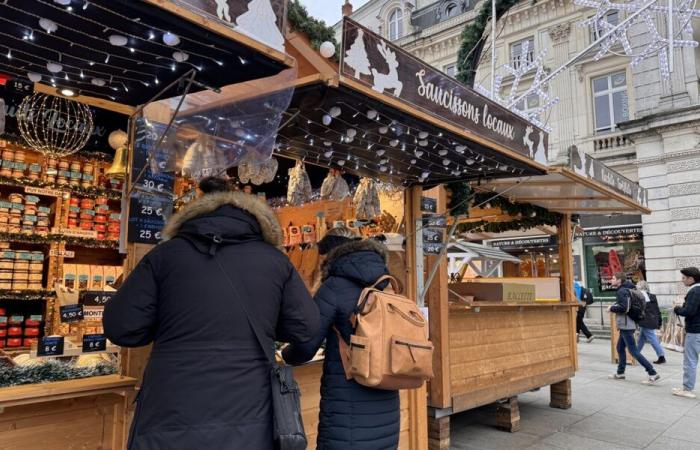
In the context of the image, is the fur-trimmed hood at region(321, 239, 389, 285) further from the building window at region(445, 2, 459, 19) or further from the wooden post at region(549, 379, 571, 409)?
the building window at region(445, 2, 459, 19)

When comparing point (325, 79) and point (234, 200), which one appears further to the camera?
point (325, 79)

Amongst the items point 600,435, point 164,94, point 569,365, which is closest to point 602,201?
point 569,365

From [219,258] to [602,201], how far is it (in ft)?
21.1

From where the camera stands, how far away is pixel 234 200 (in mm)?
2152

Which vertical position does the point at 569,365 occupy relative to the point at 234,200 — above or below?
below

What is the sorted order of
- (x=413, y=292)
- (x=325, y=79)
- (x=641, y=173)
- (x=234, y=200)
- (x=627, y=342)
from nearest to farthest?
(x=234, y=200) < (x=325, y=79) < (x=413, y=292) < (x=627, y=342) < (x=641, y=173)

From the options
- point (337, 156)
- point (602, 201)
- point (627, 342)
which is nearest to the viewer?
point (337, 156)

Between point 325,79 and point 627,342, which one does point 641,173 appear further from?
point 325,79

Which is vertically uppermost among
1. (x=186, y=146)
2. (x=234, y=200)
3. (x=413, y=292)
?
(x=186, y=146)

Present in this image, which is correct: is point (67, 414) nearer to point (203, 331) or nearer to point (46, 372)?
point (46, 372)

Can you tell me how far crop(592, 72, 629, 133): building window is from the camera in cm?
1711

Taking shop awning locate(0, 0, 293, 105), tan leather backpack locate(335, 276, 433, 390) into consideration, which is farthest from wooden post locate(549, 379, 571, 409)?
shop awning locate(0, 0, 293, 105)

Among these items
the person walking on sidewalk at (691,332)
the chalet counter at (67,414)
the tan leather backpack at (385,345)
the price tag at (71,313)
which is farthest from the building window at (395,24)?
the chalet counter at (67,414)

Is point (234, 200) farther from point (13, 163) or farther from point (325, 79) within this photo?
point (13, 163)
